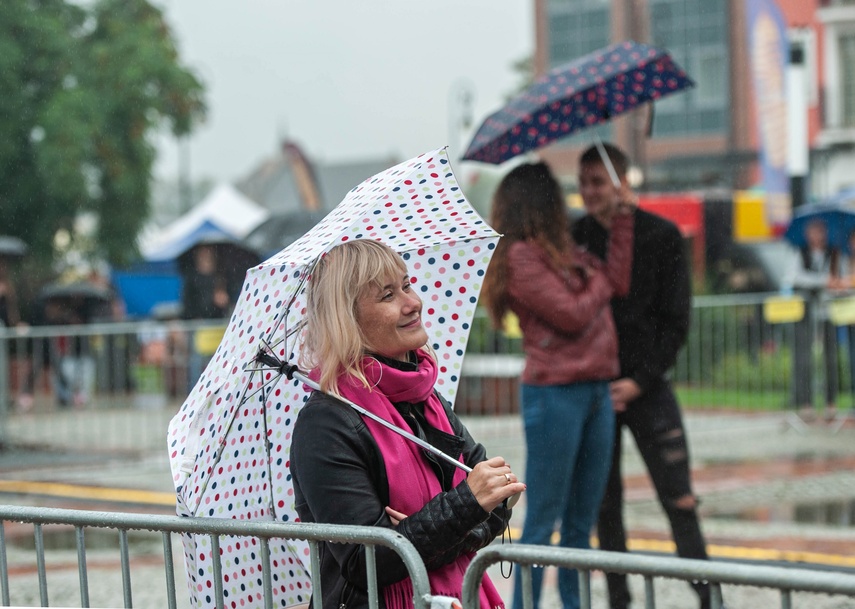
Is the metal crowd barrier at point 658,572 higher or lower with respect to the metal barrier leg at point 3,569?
Answer: higher

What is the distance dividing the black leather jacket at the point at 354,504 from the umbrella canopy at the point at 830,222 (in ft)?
38.4

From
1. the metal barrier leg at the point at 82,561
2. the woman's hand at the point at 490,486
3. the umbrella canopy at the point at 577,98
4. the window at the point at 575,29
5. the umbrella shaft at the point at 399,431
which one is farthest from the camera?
the window at the point at 575,29

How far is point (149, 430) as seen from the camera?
1156cm

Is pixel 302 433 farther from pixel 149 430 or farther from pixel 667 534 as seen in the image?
pixel 149 430

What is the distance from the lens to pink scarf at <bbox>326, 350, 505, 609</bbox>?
9.62 ft

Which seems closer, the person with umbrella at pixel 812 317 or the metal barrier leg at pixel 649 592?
the metal barrier leg at pixel 649 592

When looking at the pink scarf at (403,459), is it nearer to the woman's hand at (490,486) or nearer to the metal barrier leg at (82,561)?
the woman's hand at (490,486)

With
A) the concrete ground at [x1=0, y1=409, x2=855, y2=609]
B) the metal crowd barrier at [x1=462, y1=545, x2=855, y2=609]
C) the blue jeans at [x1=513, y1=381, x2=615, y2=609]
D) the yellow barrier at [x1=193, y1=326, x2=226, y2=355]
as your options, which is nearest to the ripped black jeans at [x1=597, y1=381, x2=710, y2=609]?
the blue jeans at [x1=513, y1=381, x2=615, y2=609]

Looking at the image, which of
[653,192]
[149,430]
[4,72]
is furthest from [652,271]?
[653,192]

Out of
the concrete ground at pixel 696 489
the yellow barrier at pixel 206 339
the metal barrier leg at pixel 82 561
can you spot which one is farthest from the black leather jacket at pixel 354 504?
the yellow barrier at pixel 206 339

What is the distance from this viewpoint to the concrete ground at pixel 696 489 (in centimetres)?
631

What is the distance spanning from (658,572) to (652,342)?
326 centimetres

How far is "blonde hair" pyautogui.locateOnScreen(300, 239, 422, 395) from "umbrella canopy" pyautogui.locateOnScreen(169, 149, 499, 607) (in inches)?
2.1

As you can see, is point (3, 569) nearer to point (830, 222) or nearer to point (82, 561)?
point (82, 561)
